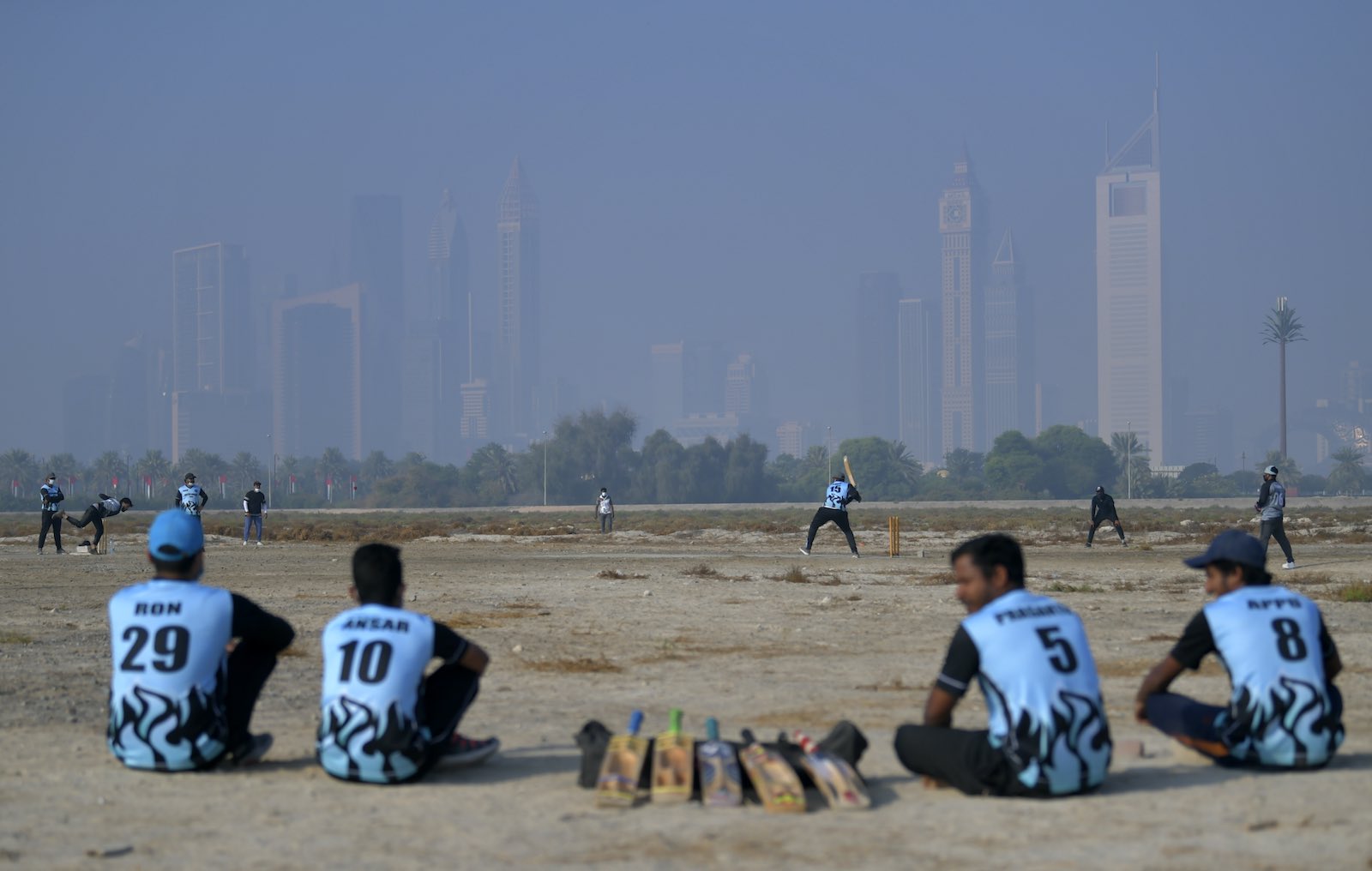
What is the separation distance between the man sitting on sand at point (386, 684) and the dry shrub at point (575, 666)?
4.39 meters

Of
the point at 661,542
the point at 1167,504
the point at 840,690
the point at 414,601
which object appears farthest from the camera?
the point at 1167,504

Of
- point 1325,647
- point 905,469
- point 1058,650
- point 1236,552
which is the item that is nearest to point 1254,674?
point 1325,647

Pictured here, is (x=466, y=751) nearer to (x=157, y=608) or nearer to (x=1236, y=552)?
(x=157, y=608)

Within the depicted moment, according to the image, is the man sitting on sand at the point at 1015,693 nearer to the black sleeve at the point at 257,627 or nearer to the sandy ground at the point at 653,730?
the sandy ground at the point at 653,730

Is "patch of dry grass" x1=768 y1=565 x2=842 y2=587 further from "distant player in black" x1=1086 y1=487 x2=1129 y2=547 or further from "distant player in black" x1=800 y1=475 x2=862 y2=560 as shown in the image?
"distant player in black" x1=1086 y1=487 x2=1129 y2=547

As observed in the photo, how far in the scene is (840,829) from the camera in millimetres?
6535

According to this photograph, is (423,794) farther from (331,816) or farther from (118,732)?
(118,732)

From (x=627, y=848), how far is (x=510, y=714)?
144 inches

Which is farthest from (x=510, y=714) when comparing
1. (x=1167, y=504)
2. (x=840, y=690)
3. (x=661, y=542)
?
(x=1167, y=504)

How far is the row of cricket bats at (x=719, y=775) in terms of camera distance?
689cm

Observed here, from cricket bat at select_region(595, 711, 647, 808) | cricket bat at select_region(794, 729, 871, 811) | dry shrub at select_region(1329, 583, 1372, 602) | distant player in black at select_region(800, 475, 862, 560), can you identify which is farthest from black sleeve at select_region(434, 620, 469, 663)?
distant player in black at select_region(800, 475, 862, 560)

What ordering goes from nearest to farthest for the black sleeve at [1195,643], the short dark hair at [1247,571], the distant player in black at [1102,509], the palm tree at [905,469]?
the black sleeve at [1195,643]
the short dark hair at [1247,571]
the distant player in black at [1102,509]
the palm tree at [905,469]

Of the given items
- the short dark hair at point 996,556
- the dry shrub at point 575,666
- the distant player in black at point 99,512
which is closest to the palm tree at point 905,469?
the distant player in black at point 99,512

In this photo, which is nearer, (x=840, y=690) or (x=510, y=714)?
(x=510, y=714)
